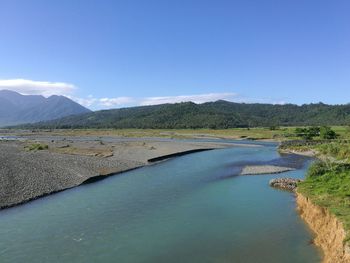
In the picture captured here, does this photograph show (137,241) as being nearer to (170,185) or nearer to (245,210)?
(245,210)

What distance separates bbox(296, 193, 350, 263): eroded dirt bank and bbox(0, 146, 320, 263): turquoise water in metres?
0.86

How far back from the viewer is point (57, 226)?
107 feet

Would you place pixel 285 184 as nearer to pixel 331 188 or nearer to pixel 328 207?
pixel 331 188

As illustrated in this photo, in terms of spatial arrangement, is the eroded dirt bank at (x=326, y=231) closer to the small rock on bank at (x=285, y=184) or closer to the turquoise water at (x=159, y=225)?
the turquoise water at (x=159, y=225)

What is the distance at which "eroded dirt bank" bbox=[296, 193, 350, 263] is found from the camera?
22812 millimetres

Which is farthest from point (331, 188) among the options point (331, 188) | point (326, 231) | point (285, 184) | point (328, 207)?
point (285, 184)

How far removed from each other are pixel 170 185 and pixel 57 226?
20702 millimetres

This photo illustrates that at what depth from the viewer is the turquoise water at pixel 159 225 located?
2631 centimetres

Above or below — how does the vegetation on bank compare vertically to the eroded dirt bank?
above

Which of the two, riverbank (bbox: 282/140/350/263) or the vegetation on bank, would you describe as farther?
the vegetation on bank

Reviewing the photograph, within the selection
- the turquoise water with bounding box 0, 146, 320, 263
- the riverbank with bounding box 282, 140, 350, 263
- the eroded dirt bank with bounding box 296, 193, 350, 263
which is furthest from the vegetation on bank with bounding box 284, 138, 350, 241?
the turquoise water with bounding box 0, 146, 320, 263

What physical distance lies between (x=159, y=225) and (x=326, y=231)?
13626 millimetres

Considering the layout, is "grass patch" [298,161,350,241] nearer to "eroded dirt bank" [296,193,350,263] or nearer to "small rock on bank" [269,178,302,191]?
"eroded dirt bank" [296,193,350,263]

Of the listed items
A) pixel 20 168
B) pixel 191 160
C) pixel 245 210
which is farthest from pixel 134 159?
pixel 245 210
